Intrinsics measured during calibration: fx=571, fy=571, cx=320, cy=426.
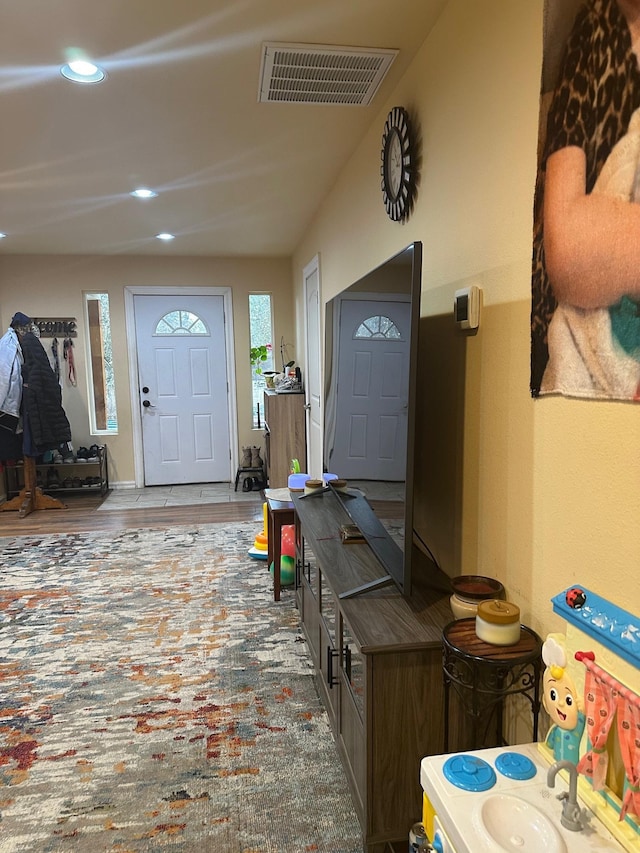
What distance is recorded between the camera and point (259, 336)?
6.12m

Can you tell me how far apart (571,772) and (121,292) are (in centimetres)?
570

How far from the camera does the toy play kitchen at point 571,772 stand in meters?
0.97

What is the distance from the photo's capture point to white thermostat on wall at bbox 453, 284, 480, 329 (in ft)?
5.24

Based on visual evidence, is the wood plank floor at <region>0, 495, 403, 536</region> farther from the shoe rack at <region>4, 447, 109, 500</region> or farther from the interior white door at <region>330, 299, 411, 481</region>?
the interior white door at <region>330, 299, 411, 481</region>

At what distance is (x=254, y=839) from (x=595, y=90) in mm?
1949

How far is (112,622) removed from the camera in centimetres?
288

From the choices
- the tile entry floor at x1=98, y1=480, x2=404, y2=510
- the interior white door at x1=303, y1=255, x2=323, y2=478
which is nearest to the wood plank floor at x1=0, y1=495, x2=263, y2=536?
the tile entry floor at x1=98, y1=480, x2=404, y2=510

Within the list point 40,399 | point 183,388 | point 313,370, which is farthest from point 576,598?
point 183,388

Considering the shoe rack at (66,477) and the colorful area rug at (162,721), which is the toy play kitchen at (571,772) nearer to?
the colorful area rug at (162,721)

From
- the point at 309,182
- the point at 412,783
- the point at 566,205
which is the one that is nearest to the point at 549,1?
the point at 566,205

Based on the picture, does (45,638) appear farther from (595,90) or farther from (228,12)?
(595,90)

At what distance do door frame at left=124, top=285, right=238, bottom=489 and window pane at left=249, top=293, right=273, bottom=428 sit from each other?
0.22 m

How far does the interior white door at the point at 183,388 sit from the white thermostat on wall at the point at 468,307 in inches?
182

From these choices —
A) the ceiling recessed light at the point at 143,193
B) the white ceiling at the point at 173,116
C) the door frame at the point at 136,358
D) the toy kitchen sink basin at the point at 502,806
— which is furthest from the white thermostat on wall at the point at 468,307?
the door frame at the point at 136,358
